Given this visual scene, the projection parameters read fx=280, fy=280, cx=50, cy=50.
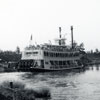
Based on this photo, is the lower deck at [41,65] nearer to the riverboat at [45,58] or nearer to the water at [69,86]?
the riverboat at [45,58]

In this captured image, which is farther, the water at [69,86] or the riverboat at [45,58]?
the riverboat at [45,58]

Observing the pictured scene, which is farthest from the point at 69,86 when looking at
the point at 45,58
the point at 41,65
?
the point at 45,58

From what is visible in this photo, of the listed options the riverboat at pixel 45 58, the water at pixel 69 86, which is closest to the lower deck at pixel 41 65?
the riverboat at pixel 45 58

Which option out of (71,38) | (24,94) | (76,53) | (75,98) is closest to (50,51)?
(76,53)

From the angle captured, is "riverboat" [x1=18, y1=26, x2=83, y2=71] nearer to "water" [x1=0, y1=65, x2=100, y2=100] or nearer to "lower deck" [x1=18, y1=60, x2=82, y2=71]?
"lower deck" [x1=18, y1=60, x2=82, y2=71]

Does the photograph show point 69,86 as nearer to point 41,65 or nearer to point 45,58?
point 41,65

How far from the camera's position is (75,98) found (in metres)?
27.8

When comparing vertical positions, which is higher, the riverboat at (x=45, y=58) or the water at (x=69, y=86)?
the riverboat at (x=45, y=58)

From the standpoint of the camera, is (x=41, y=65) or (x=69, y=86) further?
(x=41, y=65)

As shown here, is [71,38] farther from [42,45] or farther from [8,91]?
[8,91]

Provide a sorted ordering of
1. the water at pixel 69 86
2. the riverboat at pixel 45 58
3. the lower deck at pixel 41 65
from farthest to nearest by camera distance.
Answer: the riverboat at pixel 45 58 → the lower deck at pixel 41 65 → the water at pixel 69 86

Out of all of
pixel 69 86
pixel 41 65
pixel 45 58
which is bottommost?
pixel 69 86

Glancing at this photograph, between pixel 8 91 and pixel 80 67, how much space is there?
74.4 m

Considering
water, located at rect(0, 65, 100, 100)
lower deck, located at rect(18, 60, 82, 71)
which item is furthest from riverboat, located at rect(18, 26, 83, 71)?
water, located at rect(0, 65, 100, 100)
